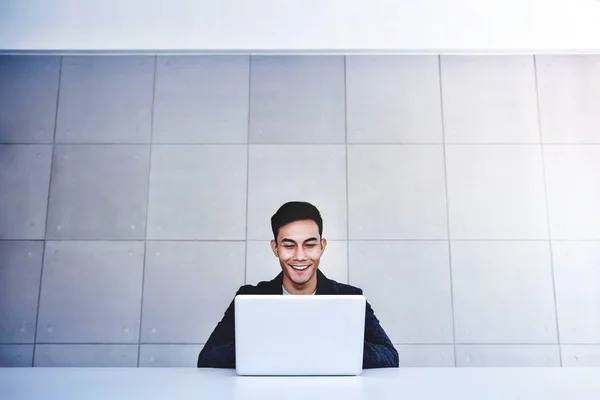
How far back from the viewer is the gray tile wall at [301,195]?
9.65ft

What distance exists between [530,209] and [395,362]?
58.5 inches

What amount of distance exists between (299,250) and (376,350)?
912mm

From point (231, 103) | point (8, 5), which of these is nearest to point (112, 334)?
point (231, 103)

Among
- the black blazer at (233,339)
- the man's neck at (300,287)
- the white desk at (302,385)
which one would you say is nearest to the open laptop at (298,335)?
the white desk at (302,385)

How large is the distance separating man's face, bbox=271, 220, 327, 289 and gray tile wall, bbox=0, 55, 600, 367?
0.12 metres

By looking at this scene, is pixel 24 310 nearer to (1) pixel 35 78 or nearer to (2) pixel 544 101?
(1) pixel 35 78

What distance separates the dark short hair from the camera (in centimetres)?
297

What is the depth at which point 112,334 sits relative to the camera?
2.93 m

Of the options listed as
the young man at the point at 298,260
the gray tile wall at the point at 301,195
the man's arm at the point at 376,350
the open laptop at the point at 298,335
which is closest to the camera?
the open laptop at the point at 298,335

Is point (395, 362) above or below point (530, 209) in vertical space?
below

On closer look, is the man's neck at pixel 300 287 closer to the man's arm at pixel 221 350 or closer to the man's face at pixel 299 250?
the man's face at pixel 299 250

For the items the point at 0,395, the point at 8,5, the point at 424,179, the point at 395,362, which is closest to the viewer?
the point at 0,395

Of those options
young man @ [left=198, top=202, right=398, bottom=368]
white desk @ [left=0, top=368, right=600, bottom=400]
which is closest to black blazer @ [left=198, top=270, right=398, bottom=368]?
young man @ [left=198, top=202, right=398, bottom=368]

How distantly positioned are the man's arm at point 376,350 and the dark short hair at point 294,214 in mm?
653
